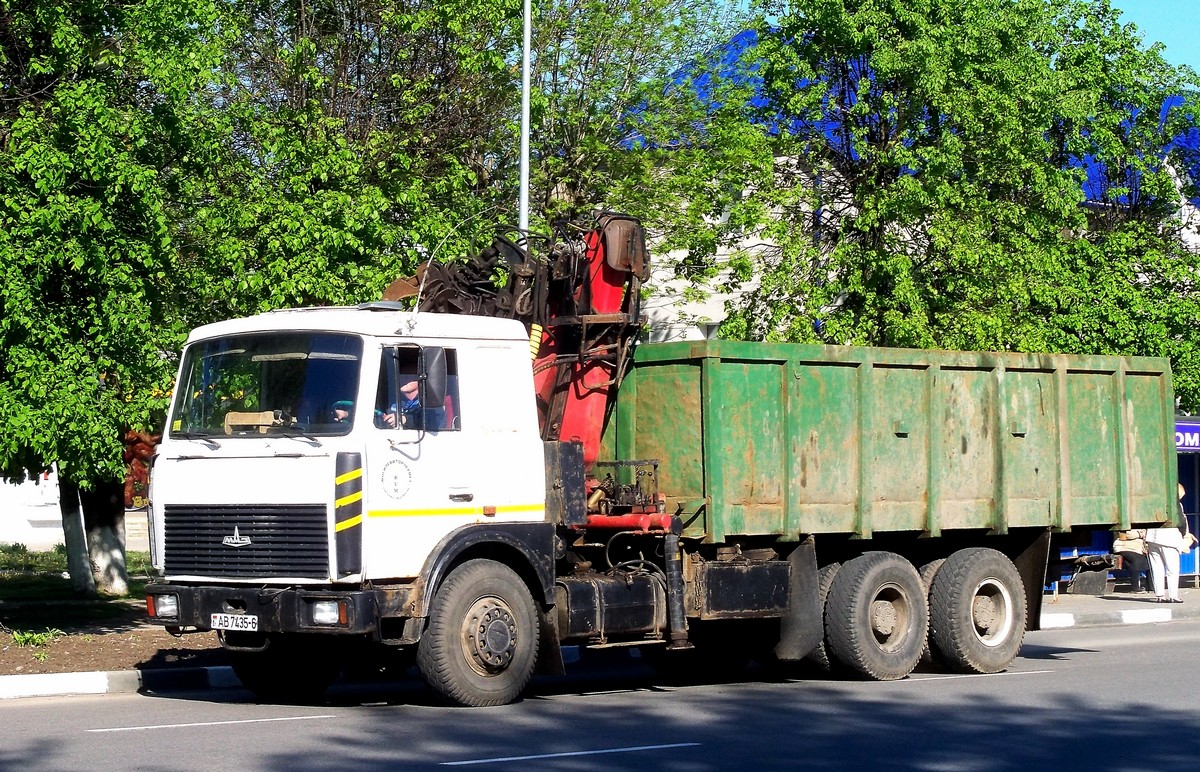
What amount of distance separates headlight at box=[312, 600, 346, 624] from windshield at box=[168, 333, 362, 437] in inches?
43.3

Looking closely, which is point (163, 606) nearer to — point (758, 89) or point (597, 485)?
point (597, 485)

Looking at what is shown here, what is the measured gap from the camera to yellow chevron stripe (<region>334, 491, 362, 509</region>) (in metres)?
9.92

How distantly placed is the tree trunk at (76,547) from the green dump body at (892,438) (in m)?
10.4

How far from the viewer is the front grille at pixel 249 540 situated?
10031mm

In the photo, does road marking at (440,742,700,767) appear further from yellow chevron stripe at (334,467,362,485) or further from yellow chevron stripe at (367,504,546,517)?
yellow chevron stripe at (334,467,362,485)

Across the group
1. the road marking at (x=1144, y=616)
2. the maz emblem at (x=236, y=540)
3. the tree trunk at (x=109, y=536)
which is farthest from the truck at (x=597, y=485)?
the tree trunk at (x=109, y=536)

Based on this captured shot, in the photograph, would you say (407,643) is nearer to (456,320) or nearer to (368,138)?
(456,320)

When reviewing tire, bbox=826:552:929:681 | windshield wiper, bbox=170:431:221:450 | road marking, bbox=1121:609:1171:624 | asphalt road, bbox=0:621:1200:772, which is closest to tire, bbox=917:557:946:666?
tire, bbox=826:552:929:681

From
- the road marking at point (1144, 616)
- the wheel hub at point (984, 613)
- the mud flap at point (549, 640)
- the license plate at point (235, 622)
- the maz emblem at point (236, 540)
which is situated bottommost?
the road marking at point (1144, 616)

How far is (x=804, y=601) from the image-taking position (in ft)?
41.6

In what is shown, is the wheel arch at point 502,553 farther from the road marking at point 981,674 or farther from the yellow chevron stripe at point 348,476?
the road marking at point 981,674

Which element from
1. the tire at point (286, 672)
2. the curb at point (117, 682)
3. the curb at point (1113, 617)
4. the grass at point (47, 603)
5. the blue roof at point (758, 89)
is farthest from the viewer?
the blue roof at point (758, 89)

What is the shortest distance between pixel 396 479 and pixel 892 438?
188 inches

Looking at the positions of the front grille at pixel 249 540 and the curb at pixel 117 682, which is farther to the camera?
the curb at pixel 117 682
